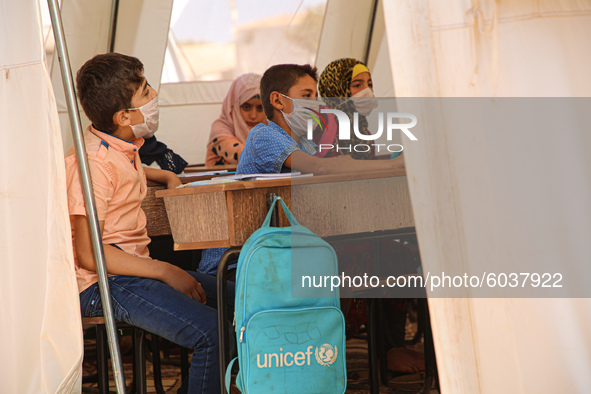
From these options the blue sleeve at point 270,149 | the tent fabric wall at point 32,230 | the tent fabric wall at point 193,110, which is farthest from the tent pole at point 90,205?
the tent fabric wall at point 193,110

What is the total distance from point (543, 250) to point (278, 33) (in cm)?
316

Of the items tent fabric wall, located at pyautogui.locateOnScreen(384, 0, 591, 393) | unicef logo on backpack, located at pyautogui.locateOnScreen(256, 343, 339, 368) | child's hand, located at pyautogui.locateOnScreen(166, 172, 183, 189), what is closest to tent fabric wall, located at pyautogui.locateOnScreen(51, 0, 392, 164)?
child's hand, located at pyautogui.locateOnScreen(166, 172, 183, 189)

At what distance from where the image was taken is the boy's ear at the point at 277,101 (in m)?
2.00

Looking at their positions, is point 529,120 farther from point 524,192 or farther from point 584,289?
point 584,289

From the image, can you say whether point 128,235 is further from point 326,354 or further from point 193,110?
point 193,110

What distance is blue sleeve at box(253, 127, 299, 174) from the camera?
1.79 meters

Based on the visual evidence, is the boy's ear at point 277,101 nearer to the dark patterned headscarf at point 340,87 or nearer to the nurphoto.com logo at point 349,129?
the nurphoto.com logo at point 349,129

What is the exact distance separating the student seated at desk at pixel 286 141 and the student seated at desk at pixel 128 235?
281 mm

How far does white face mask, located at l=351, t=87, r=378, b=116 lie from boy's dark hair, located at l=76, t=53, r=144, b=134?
1.19m

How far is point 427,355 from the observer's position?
215cm

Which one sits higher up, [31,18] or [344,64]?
[344,64]

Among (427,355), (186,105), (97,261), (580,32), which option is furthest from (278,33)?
(580,32)

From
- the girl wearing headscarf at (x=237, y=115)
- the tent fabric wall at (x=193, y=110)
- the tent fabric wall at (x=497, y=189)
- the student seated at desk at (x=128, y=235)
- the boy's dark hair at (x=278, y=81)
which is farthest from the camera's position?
the tent fabric wall at (x=193, y=110)

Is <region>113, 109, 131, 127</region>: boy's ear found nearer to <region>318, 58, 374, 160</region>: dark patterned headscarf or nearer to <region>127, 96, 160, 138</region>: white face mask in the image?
<region>127, 96, 160, 138</region>: white face mask
